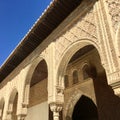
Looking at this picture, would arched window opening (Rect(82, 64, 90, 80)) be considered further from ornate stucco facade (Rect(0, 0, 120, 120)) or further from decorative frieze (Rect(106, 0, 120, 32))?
decorative frieze (Rect(106, 0, 120, 32))

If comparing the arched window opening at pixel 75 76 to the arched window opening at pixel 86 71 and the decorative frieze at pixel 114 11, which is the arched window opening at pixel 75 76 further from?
the decorative frieze at pixel 114 11

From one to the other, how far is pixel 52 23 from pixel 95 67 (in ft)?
9.72

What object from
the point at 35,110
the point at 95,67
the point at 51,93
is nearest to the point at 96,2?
the point at 51,93

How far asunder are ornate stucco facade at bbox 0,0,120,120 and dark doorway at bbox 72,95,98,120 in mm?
62

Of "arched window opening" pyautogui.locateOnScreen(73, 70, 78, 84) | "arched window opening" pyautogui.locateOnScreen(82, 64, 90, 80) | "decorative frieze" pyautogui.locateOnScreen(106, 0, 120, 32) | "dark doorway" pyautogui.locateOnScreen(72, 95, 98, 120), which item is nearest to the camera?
"decorative frieze" pyautogui.locateOnScreen(106, 0, 120, 32)

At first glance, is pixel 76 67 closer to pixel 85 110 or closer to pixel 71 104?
pixel 71 104

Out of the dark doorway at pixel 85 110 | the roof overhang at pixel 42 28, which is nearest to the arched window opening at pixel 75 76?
the dark doorway at pixel 85 110

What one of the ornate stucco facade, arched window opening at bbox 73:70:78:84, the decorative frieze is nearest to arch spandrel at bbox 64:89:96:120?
the ornate stucco facade

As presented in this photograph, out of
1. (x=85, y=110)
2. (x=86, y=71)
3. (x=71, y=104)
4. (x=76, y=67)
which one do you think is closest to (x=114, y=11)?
(x=86, y=71)

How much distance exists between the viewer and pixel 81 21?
5477 mm

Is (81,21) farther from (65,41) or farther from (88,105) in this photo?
(88,105)

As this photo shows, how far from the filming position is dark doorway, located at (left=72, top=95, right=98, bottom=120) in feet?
33.4

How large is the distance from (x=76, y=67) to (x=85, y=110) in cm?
315

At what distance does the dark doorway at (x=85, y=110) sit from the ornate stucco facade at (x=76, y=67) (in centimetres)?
6
